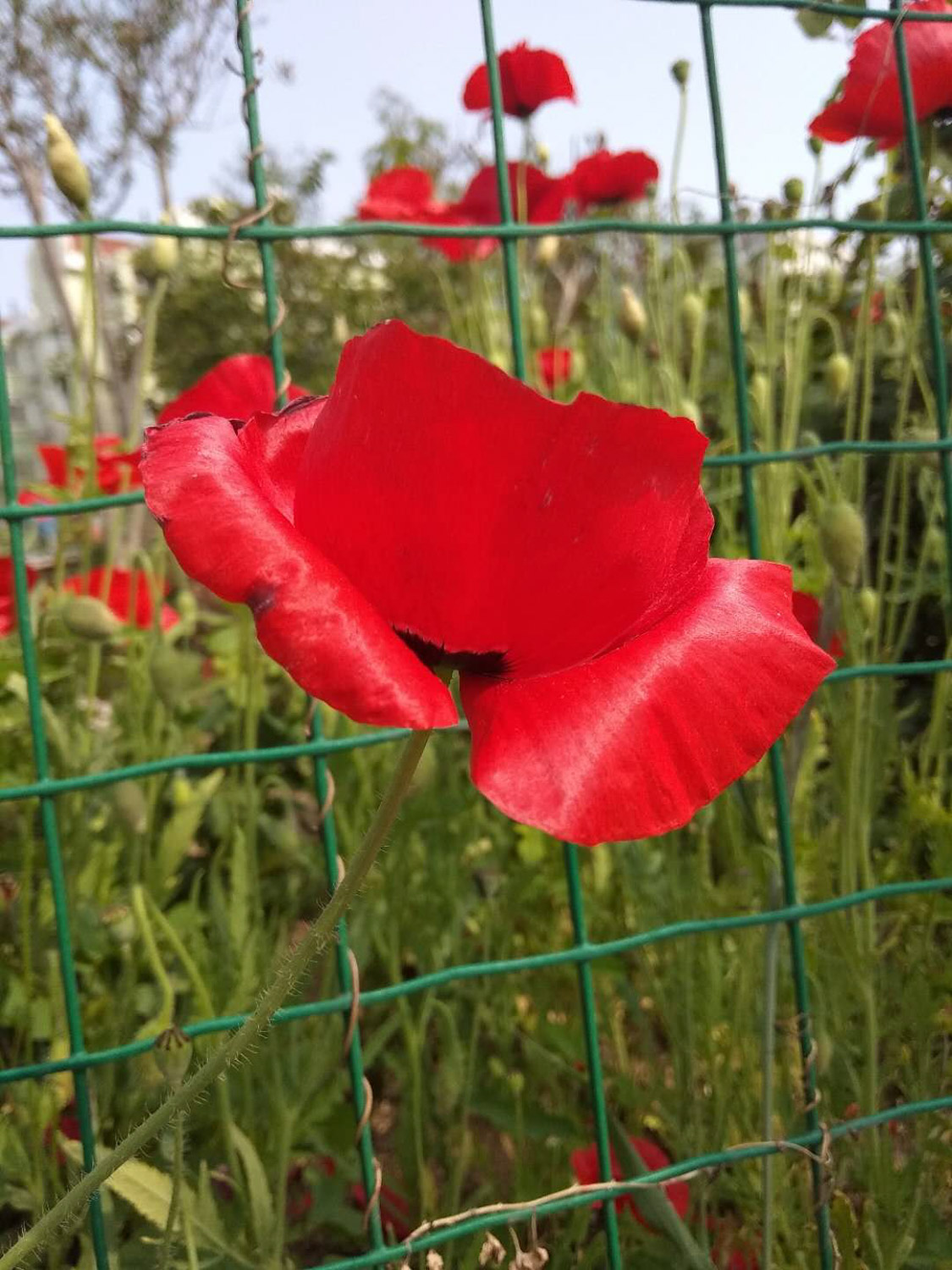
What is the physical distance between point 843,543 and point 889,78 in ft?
1.32

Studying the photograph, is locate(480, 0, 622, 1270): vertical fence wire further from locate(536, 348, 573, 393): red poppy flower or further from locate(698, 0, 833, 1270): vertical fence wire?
locate(536, 348, 573, 393): red poppy flower

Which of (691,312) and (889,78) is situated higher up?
(889,78)

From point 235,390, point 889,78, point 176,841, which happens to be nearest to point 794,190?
point 889,78

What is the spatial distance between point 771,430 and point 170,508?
1.07 metres

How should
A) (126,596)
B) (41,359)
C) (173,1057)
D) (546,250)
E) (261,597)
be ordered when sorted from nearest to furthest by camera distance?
(261,597)
(173,1057)
(126,596)
(546,250)
(41,359)

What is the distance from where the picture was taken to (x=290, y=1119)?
76 centimetres

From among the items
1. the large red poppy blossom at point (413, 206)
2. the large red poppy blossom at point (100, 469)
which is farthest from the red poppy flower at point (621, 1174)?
the large red poppy blossom at point (413, 206)

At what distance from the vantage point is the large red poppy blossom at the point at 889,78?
0.86m

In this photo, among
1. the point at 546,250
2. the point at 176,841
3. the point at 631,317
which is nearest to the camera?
the point at 176,841

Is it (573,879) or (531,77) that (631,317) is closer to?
(531,77)

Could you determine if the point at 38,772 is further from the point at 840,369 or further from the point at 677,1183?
the point at 840,369

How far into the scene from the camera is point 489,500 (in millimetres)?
355

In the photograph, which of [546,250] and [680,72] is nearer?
[680,72]

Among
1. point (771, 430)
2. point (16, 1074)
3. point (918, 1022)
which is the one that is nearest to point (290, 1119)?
point (16, 1074)
